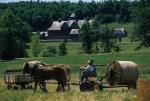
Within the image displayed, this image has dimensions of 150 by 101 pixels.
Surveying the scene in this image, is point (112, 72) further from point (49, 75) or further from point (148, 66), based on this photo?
point (148, 66)

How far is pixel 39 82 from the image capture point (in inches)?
1058

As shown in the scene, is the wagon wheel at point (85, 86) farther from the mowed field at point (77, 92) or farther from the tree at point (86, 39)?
the tree at point (86, 39)

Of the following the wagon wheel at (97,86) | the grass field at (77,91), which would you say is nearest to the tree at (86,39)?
the grass field at (77,91)

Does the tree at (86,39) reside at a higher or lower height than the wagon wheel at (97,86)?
lower

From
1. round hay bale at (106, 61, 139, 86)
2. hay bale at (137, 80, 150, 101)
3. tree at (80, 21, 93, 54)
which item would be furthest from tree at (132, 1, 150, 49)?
tree at (80, 21, 93, 54)

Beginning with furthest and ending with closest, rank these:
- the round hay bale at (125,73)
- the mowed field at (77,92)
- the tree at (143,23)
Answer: the tree at (143,23) < the round hay bale at (125,73) < the mowed field at (77,92)

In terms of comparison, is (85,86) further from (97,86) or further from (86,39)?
(86,39)

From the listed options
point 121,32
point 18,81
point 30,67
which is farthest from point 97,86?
point 121,32

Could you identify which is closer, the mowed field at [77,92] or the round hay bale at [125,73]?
the mowed field at [77,92]

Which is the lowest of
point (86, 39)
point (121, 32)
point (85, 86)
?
point (121, 32)

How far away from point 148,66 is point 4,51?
5459 cm

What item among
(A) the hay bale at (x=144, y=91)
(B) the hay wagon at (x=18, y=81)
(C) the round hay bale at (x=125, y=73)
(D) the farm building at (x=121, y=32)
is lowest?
(D) the farm building at (x=121, y=32)

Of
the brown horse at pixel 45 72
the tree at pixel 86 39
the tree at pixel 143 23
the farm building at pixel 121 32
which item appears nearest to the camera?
the brown horse at pixel 45 72

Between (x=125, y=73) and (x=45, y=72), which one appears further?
(x=125, y=73)
